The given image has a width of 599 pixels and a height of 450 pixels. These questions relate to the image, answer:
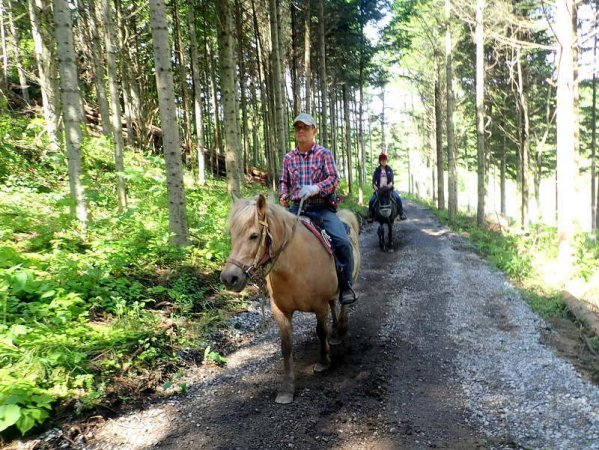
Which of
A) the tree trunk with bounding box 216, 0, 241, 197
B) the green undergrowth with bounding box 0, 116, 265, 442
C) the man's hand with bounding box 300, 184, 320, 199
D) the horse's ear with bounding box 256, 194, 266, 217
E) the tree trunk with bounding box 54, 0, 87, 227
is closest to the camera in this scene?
the horse's ear with bounding box 256, 194, 266, 217

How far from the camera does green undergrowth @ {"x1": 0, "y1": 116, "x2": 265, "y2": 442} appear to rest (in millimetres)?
3633

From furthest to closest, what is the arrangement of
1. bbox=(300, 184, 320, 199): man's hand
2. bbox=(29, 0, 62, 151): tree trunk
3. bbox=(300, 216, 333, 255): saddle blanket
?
bbox=(29, 0, 62, 151): tree trunk < bbox=(300, 216, 333, 255): saddle blanket < bbox=(300, 184, 320, 199): man's hand

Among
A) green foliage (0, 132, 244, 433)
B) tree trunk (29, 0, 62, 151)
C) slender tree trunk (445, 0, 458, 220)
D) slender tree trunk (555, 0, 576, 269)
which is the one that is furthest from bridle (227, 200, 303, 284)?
slender tree trunk (445, 0, 458, 220)

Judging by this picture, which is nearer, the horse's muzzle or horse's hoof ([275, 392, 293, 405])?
the horse's muzzle

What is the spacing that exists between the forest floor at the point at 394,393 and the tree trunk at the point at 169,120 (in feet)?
7.50

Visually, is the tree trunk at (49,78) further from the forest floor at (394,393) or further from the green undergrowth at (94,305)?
the forest floor at (394,393)

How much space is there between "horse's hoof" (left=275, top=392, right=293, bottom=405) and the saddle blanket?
1.63 m

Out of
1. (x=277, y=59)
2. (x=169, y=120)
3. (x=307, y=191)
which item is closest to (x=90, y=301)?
(x=307, y=191)

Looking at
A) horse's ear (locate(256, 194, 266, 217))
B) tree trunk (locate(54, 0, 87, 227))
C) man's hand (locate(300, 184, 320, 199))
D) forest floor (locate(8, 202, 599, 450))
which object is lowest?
forest floor (locate(8, 202, 599, 450))

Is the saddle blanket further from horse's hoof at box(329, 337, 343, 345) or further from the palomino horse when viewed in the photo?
horse's hoof at box(329, 337, 343, 345)

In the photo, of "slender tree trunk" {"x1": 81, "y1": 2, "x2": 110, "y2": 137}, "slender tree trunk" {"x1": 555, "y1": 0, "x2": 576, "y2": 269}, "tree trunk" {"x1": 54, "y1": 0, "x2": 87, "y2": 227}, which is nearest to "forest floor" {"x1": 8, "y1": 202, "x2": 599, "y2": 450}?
"slender tree trunk" {"x1": 555, "y1": 0, "x2": 576, "y2": 269}

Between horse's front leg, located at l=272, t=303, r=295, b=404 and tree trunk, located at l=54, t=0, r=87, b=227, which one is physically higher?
tree trunk, located at l=54, t=0, r=87, b=227

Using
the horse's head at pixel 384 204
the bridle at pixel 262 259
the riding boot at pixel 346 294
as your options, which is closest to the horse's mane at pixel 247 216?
the bridle at pixel 262 259

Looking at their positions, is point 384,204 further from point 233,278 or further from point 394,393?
point 233,278
